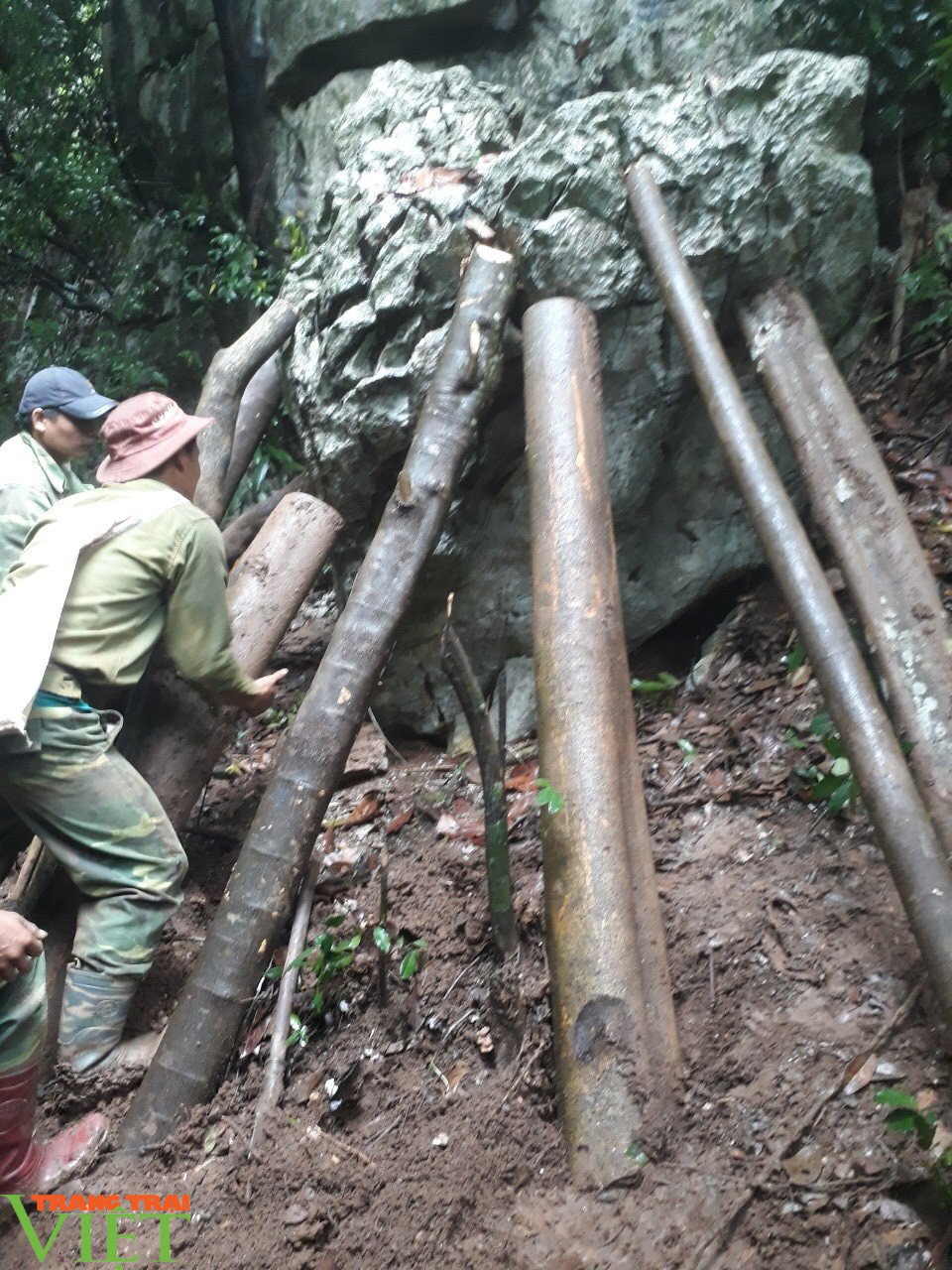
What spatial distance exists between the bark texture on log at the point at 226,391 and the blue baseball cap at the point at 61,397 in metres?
0.66

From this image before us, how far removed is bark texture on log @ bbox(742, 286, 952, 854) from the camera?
3145 millimetres

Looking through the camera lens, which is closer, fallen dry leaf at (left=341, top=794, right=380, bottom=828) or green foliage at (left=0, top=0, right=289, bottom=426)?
fallen dry leaf at (left=341, top=794, right=380, bottom=828)

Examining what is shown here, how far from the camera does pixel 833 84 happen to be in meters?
4.14

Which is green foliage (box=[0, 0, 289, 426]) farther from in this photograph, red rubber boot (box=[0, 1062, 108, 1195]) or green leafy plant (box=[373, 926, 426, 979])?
red rubber boot (box=[0, 1062, 108, 1195])

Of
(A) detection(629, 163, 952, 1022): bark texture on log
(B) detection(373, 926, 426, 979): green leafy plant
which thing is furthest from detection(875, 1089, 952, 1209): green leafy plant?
(B) detection(373, 926, 426, 979): green leafy plant

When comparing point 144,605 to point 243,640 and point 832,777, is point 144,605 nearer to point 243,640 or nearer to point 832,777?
point 243,640

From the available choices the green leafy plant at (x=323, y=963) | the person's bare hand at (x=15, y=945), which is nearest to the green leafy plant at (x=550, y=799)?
the green leafy plant at (x=323, y=963)

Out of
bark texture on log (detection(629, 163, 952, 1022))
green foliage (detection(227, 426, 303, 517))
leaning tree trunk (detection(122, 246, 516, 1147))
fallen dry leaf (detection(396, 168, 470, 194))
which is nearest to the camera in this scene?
bark texture on log (detection(629, 163, 952, 1022))

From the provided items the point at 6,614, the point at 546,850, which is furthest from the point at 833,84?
the point at 6,614

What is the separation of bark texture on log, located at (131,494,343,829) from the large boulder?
0.41 m

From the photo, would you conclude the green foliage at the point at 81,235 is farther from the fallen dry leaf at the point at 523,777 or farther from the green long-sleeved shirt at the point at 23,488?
the fallen dry leaf at the point at 523,777

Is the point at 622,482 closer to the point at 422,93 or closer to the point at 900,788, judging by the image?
the point at 900,788

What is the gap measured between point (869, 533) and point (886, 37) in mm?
3033

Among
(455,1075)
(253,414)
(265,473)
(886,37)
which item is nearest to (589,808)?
(455,1075)
